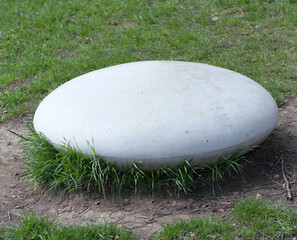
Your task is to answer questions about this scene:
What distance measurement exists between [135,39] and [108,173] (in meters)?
3.37

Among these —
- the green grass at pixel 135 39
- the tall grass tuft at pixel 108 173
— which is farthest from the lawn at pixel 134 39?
the tall grass tuft at pixel 108 173

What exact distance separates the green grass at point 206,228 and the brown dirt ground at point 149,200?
0.41ft

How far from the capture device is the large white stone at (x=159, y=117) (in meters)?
3.11

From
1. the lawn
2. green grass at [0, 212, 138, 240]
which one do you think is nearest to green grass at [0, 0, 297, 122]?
the lawn

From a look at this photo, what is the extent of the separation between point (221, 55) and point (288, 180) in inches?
104

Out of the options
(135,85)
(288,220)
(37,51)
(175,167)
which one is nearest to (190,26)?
(37,51)

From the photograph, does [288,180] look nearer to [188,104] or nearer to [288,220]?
[288,220]

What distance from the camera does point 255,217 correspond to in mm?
2928

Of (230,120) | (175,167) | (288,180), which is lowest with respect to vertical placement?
(288,180)

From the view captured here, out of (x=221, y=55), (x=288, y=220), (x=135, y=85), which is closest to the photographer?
(x=288, y=220)

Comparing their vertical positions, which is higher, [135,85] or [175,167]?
[135,85]

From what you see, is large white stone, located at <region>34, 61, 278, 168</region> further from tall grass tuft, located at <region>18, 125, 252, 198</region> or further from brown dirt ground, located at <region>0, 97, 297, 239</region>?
brown dirt ground, located at <region>0, 97, 297, 239</region>

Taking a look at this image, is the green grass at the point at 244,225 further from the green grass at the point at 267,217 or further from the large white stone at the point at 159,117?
the large white stone at the point at 159,117

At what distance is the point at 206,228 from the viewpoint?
9.36ft
